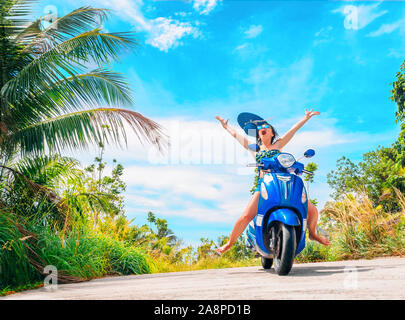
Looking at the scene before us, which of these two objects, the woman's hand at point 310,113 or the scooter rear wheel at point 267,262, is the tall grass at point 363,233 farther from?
the woman's hand at point 310,113

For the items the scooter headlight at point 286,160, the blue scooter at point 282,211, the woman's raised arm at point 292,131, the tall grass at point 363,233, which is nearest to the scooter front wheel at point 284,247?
the blue scooter at point 282,211

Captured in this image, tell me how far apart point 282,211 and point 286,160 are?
22.7 inches

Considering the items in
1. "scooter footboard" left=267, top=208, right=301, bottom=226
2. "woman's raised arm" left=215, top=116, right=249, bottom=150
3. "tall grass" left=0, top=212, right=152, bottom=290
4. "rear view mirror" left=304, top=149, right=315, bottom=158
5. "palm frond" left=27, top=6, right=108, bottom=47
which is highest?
"palm frond" left=27, top=6, right=108, bottom=47

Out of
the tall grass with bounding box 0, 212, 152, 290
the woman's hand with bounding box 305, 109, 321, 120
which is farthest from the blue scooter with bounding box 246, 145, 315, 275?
the tall grass with bounding box 0, 212, 152, 290

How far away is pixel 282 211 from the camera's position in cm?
379

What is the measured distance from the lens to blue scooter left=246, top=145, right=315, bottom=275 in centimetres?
373

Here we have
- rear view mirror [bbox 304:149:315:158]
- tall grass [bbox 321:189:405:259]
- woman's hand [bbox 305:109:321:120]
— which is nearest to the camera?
rear view mirror [bbox 304:149:315:158]

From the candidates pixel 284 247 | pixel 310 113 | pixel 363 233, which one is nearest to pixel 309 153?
pixel 284 247

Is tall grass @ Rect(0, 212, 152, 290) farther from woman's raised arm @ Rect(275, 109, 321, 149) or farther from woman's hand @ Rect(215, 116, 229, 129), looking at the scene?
woman's raised arm @ Rect(275, 109, 321, 149)

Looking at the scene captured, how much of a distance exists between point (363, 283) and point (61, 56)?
6.66 meters

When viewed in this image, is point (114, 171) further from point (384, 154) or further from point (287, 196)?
point (384, 154)

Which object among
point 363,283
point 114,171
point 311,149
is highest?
point 114,171

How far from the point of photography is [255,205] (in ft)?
13.8
